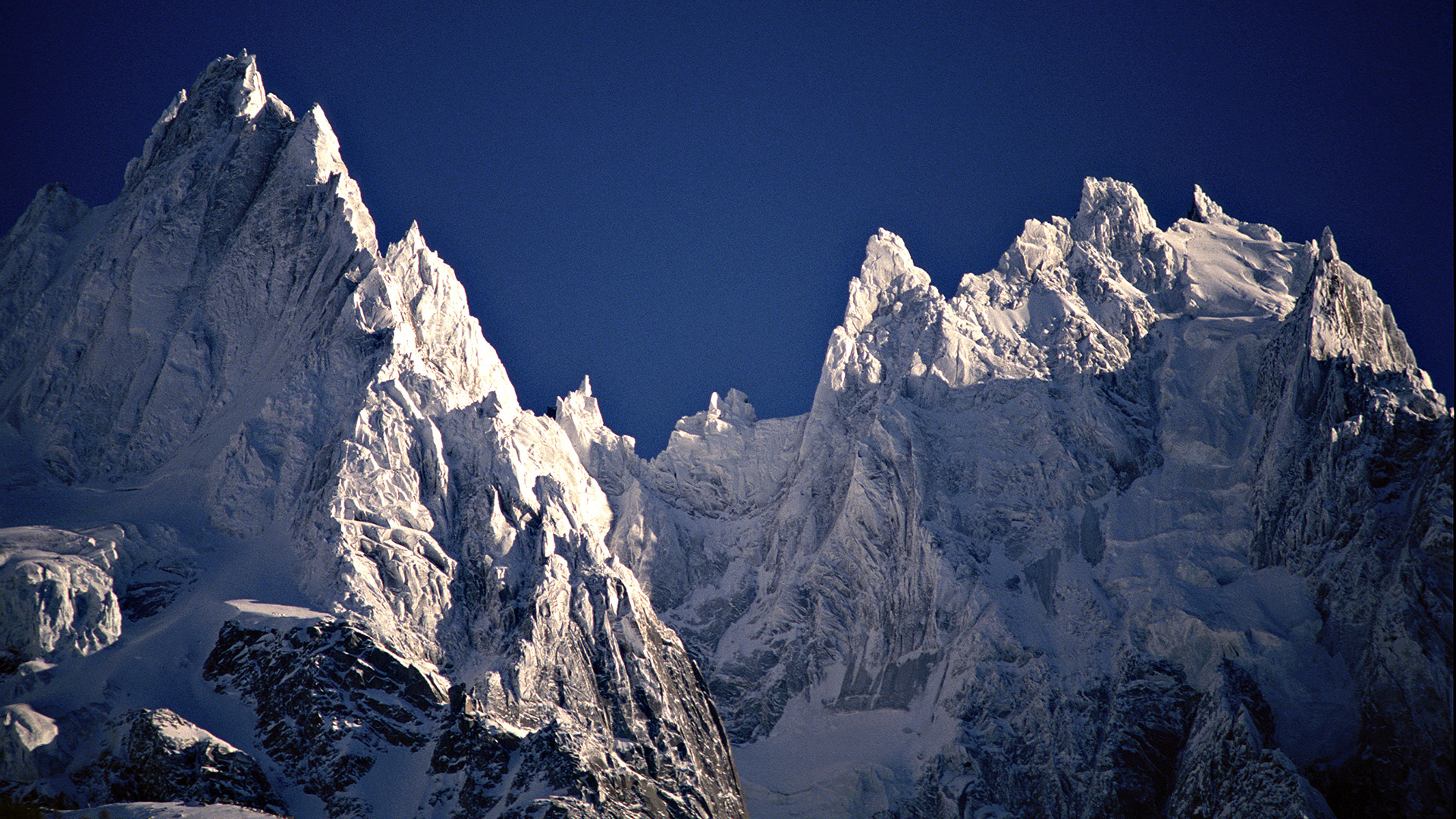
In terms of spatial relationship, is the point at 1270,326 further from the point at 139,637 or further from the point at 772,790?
the point at 139,637

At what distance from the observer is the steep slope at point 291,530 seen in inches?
4040

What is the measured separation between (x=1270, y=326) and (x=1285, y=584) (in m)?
35.4

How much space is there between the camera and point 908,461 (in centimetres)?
14775

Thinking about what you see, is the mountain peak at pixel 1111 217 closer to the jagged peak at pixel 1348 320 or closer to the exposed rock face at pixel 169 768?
the jagged peak at pixel 1348 320

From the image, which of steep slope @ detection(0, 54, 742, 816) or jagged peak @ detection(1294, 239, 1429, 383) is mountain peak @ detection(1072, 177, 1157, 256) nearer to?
jagged peak @ detection(1294, 239, 1429, 383)

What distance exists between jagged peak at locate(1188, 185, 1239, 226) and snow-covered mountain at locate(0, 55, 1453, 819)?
0.58 metres

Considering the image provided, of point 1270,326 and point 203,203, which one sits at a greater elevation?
point 1270,326

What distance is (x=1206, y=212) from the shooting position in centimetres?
17188

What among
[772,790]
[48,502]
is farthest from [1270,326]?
[48,502]

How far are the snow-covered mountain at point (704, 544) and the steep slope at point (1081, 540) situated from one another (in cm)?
43

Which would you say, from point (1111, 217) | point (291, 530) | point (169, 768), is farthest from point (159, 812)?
point (1111, 217)

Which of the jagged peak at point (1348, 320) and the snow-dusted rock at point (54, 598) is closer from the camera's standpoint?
the snow-dusted rock at point (54, 598)

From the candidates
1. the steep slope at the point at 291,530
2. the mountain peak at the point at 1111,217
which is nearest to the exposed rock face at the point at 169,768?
the steep slope at the point at 291,530

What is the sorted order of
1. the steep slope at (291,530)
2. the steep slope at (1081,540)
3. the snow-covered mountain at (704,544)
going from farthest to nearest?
the steep slope at (1081,540) → the steep slope at (291,530) → the snow-covered mountain at (704,544)
